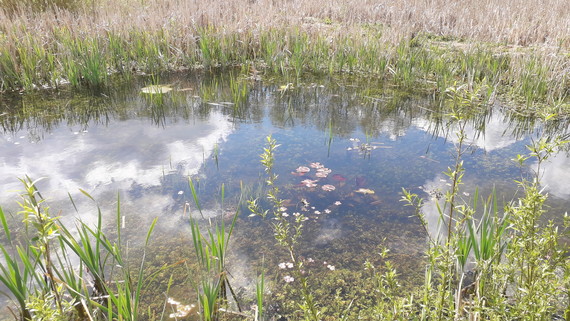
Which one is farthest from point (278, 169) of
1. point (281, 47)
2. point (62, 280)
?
point (281, 47)

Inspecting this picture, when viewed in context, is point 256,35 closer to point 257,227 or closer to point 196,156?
point 196,156

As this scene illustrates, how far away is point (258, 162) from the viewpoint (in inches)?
149

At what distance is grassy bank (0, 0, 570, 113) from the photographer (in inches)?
226

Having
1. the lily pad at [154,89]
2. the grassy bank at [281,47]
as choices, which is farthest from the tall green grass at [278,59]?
the lily pad at [154,89]

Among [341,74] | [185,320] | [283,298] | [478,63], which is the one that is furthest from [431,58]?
[185,320]

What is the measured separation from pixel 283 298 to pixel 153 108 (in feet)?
12.0

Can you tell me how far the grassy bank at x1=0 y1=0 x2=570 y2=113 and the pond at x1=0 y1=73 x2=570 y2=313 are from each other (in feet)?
Answer: 1.69

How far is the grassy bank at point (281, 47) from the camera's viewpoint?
5730 millimetres

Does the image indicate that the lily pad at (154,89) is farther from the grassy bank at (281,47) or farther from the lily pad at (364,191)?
the lily pad at (364,191)

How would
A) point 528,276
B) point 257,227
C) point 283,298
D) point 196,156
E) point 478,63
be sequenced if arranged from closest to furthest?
1. point 528,276
2. point 283,298
3. point 257,227
4. point 196,156
5. point 478,63

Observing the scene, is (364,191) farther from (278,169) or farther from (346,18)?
(346,18)

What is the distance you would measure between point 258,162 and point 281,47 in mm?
4261

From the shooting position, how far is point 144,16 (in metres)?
7.81

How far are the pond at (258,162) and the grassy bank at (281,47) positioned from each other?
1.69 ft
